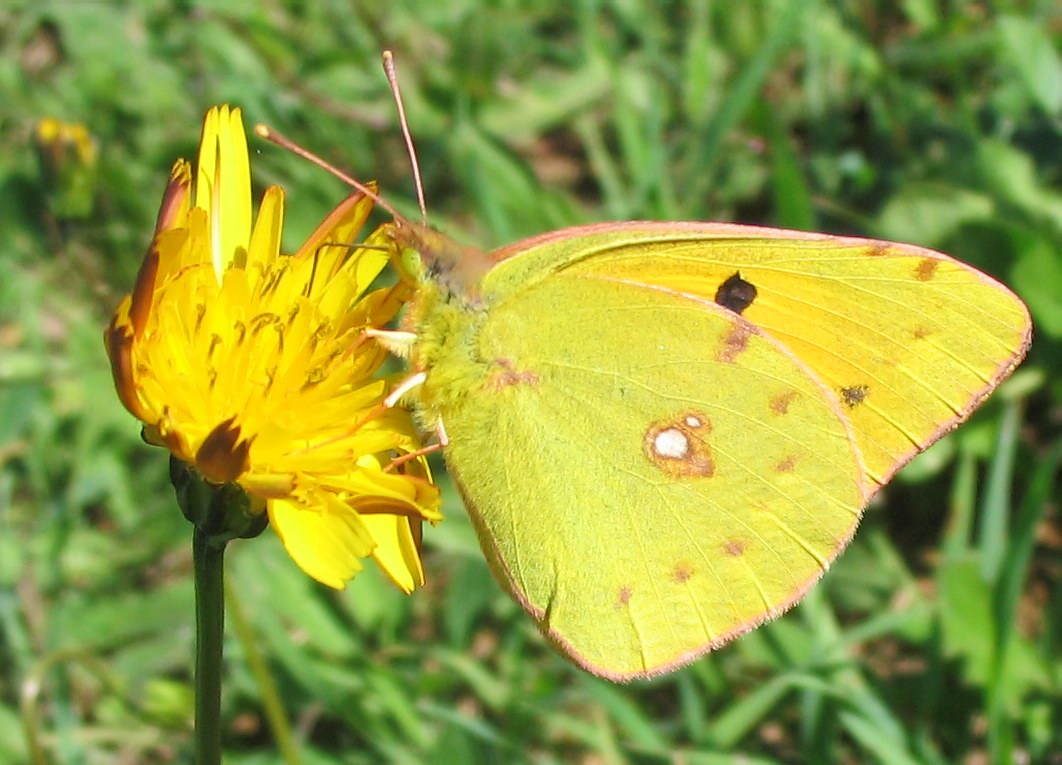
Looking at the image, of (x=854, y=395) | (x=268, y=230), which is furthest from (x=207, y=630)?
(x=854, y=395)

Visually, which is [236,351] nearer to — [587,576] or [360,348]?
[360,348]

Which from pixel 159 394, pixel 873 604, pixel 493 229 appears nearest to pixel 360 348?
pixel 159 394

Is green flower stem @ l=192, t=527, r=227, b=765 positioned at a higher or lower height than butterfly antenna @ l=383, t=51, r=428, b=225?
lower

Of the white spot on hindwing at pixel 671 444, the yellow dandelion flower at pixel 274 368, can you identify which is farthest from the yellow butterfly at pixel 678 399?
the yellow dandelion flower at pixel 274 368

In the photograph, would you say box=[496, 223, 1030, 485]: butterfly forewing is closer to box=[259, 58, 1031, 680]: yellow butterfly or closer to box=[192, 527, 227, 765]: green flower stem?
box=[259, 58, 1031, 680]: yellow butterfly

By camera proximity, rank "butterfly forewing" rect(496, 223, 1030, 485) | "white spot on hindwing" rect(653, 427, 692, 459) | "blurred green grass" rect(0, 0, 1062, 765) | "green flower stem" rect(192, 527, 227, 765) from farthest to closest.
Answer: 1. "blurred green grass" rect(0, 0, 1062, 765)
2. "white spot on hindwing" rect(653, 427, 692, 459)
3. "butterfly forewing" rect(496, 223, 1030, 485)
4. "green flower stem" rect(192, 527, 227, 765)

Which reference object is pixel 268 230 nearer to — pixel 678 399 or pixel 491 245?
pixel 678 399

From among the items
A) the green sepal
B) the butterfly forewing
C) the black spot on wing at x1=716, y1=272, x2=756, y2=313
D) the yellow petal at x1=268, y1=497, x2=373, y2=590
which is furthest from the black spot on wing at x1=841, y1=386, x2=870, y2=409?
the green sepal
